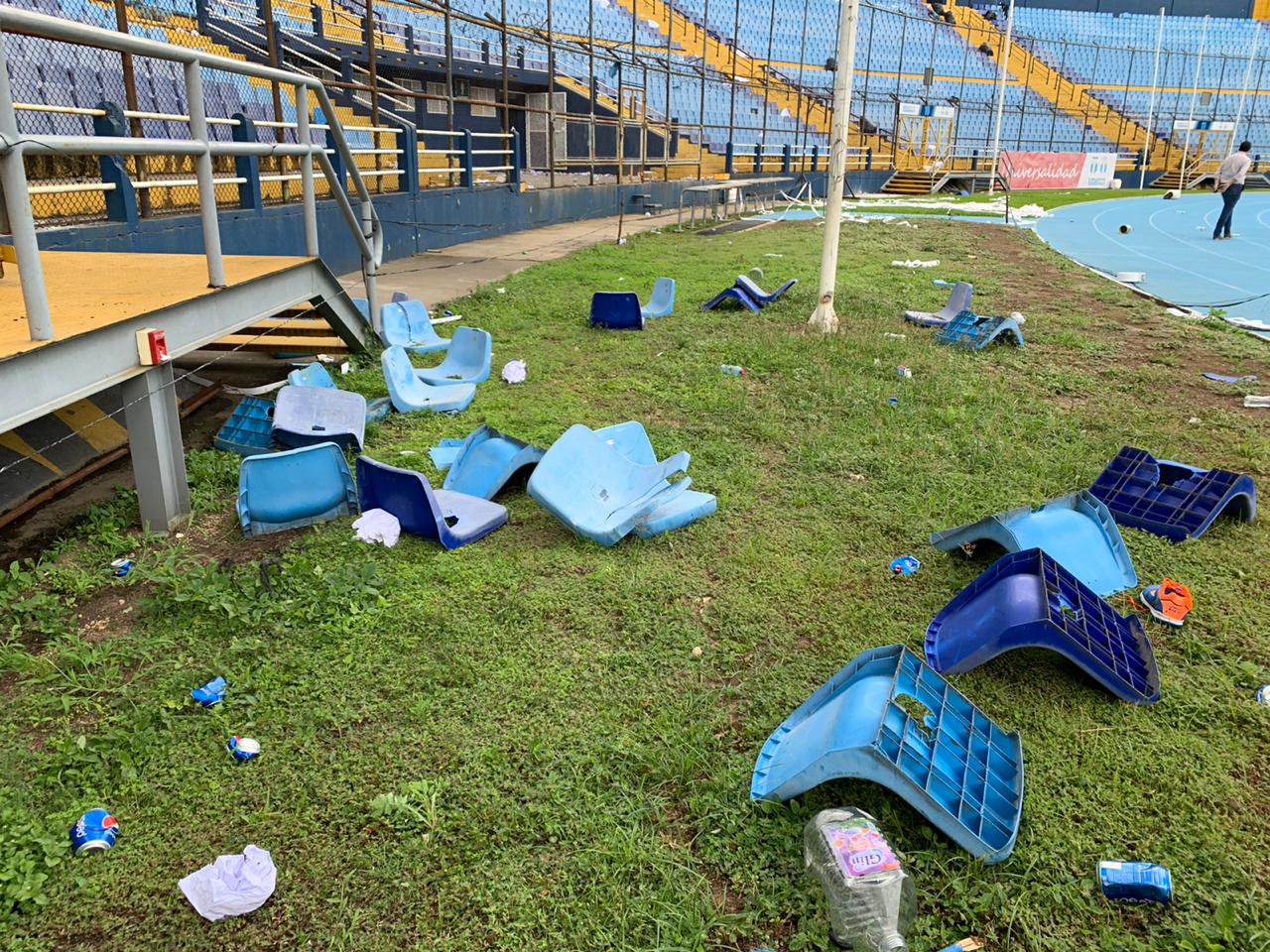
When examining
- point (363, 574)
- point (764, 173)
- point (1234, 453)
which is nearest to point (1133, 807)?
point (363, 574)

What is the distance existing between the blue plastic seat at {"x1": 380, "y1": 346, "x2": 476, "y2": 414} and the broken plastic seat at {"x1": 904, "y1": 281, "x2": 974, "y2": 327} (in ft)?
14.7

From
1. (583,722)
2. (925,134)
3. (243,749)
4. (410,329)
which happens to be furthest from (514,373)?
(925,134)

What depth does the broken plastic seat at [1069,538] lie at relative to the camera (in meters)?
3.54

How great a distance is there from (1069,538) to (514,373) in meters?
3.88

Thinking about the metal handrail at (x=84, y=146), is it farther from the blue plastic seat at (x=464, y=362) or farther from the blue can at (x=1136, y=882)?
the blue can at (x=1136, y=882)

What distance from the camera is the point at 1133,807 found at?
7.84ft

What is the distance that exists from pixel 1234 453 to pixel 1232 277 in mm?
9589

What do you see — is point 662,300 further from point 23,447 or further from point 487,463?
point 23,447

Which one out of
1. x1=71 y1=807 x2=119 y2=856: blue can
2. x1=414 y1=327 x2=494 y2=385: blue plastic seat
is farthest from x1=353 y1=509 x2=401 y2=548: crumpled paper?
x1=414 y1=327 x2=494 y2=385: blue plastic seat

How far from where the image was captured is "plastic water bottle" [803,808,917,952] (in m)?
1.99

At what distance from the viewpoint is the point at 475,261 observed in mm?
12594

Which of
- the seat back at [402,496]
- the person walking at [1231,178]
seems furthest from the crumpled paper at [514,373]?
the person walking at [1231,178]

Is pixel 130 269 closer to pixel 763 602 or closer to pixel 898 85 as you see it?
pixel 763 602

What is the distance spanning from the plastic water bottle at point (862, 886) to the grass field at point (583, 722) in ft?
0.17
